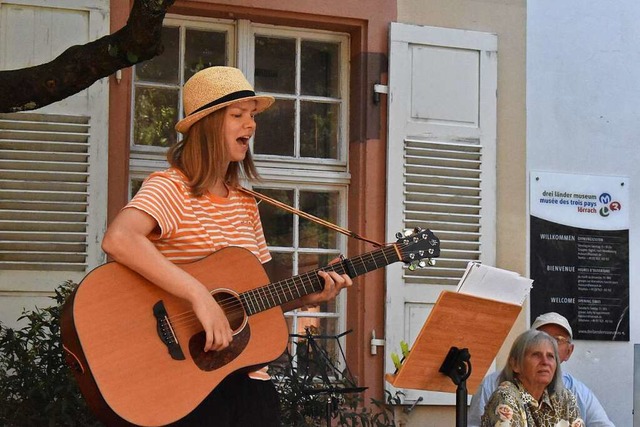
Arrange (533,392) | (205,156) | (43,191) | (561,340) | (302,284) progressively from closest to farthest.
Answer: (205,156), (302,284), (533,392), (43,191), (561,340)

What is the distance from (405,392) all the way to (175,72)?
2.06 metres

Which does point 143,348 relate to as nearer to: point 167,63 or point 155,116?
point 155,116

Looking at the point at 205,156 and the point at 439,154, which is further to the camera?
the point at 439,154

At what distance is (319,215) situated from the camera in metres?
6.39

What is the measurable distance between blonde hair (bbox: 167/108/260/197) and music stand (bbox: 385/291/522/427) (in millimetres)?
1284

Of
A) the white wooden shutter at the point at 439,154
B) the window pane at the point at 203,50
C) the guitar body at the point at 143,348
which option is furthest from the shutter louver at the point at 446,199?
the guitar body at the point at 143,348

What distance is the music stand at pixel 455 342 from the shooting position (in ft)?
14.4

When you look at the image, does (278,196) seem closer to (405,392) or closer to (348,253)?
(348,253)

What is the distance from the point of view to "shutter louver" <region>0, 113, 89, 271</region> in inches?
218

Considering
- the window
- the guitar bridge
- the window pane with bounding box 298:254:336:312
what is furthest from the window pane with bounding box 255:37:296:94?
the guitar bridge

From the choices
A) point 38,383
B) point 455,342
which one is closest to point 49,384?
point 38,383

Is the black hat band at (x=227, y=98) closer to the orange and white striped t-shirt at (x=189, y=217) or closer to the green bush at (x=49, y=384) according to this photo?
the orange and white striped t-shirt at (x=189, y=217)

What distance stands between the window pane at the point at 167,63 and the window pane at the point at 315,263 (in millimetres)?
1158

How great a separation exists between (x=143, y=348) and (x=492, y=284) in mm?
1656
